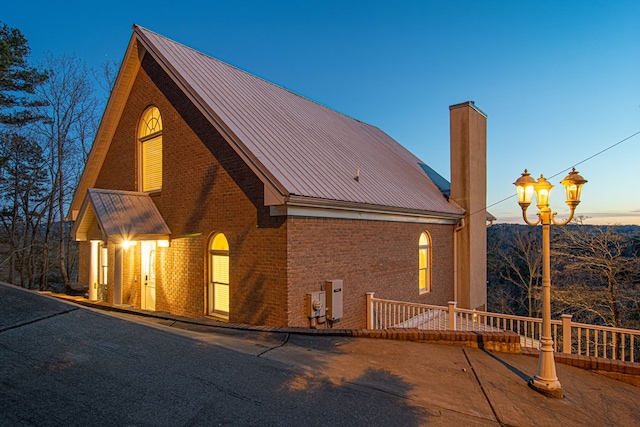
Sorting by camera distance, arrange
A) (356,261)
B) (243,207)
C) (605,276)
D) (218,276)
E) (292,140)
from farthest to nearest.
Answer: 1. (605,276)
2. (292,140)
3. (356,261)
4. (218,276)
5. (243,207)

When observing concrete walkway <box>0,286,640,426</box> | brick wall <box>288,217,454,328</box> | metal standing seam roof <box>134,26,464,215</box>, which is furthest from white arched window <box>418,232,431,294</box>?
concrete walkway <box>0,286,640,426</box>

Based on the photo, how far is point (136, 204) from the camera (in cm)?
1157

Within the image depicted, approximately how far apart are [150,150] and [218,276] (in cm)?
562

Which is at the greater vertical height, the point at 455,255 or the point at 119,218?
the point at 119,218

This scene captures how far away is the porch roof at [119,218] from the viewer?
33.7 feet

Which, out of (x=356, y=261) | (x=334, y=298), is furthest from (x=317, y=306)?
(x=356, y=261)

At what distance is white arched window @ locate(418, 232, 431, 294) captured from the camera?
14031 mm

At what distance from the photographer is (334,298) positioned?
905 centimetres

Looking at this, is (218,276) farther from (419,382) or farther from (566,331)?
(566,331)

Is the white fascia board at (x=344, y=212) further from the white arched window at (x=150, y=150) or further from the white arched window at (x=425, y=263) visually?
the white arched window at (x=150, y=150)

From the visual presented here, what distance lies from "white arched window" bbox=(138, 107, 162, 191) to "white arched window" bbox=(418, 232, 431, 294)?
9.48 m

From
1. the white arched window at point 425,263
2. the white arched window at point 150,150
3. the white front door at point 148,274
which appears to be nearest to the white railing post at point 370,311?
the white arched window at point 425,263

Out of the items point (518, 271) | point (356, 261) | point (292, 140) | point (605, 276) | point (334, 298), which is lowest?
point (518, 271)

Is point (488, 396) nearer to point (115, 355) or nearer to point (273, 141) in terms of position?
point (115, 355)
